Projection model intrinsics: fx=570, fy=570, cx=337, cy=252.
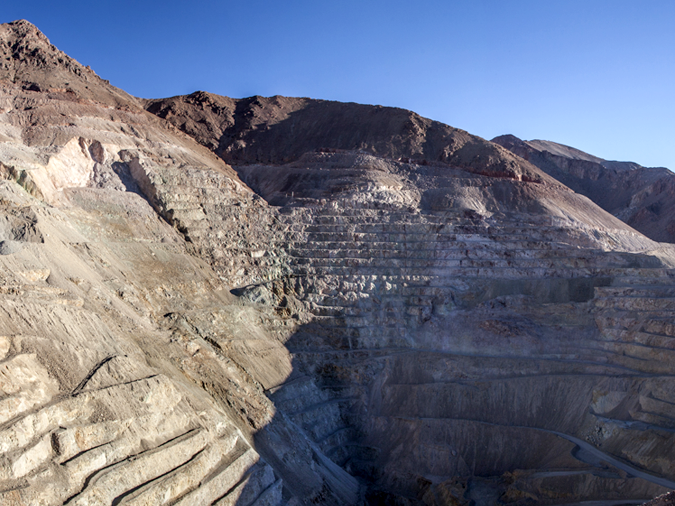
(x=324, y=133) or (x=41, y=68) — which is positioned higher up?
(x=41, y=68)

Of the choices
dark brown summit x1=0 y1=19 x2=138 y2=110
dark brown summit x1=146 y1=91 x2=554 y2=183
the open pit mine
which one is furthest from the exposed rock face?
dark brown summit x1=0 y1=19 x2=138 y2=110

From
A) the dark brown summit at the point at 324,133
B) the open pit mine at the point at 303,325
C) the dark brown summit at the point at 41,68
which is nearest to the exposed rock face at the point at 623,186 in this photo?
the open pit mine at the point at 303,325

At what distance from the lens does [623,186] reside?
6806 cm

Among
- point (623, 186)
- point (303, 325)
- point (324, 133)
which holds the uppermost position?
point (324, 133)

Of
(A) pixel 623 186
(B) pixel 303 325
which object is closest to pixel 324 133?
(B) pixel 303 325

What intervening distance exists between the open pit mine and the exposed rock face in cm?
1607

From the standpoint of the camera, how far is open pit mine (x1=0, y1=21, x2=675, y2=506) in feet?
48.3

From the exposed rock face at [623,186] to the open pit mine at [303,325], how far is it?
52.7 feet

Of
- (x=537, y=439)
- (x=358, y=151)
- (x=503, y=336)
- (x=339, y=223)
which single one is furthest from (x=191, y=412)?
(x=358, y=151)

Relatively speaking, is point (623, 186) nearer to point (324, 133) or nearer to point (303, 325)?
point (324, 133)

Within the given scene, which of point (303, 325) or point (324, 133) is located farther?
point (324, 133)

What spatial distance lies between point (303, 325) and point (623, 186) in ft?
177

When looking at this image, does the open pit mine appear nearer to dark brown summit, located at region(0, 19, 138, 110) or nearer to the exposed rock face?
dark brown summit, located at region(0, 19, 138, 110)

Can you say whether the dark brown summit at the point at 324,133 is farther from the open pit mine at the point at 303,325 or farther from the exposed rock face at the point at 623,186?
the exposed rock face at the point at 623,186
